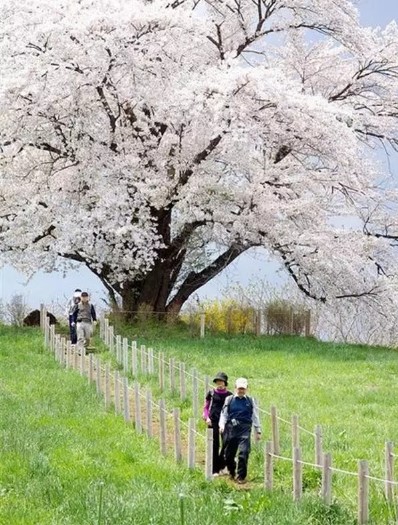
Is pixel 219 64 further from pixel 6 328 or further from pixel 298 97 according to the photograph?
pixel 6 328

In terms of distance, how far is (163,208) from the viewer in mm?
28656

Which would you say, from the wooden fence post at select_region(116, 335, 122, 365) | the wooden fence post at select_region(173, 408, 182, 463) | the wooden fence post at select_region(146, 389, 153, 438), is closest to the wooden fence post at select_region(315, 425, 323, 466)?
the wooden fence post at select_region(173, 408, 182, 463)

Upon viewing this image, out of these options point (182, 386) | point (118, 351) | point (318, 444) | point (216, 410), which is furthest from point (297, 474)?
point (118, 351)

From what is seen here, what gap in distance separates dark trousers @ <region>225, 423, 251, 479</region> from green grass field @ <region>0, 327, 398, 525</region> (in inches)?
12.3

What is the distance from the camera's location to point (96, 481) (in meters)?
10.4

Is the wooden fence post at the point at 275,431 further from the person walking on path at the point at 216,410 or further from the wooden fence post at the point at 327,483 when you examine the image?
the wooden fence post at the point at 327,483

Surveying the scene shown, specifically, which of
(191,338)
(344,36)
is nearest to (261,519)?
(191,338)

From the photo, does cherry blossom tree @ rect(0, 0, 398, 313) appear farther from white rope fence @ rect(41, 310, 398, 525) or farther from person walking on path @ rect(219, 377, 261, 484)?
person walking on path @ rect(219, 377, 261, 484)

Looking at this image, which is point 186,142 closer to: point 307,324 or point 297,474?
point 307,324

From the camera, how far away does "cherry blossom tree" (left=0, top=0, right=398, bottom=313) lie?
26.1m

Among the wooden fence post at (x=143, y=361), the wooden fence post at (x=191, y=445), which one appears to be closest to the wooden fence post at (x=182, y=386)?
the wooden fence post at (x=143, y=361)

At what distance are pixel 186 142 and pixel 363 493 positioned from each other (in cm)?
1985

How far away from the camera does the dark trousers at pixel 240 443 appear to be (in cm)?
1116

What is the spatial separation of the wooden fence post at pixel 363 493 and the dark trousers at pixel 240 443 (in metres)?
2.32
